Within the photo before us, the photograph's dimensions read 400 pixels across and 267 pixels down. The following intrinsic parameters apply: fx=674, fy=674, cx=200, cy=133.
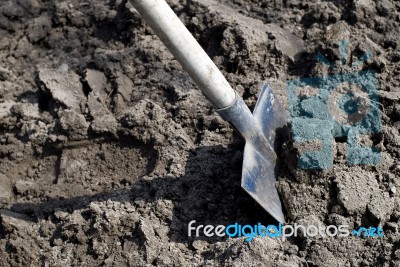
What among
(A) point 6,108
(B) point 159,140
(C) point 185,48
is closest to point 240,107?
(C) point 185,48

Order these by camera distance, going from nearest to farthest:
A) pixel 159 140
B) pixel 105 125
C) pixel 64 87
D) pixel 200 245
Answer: pixel 200 245
pixel 159 140
pixel 105 125
pixel 64 87

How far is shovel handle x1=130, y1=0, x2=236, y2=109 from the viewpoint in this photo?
292 cm

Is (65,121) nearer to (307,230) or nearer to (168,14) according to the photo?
(168,14)

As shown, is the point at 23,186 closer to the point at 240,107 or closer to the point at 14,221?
the point at 14,221

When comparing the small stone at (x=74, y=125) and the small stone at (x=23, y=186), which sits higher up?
the small stone at (x=74, y=125)

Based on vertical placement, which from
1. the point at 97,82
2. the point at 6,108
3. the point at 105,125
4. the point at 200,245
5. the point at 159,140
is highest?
the point at 97,82

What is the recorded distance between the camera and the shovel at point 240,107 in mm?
2971

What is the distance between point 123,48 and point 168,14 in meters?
1.37

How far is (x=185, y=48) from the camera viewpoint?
10.00 feet

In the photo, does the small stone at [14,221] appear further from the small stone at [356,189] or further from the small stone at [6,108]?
the small stone at [356,189]

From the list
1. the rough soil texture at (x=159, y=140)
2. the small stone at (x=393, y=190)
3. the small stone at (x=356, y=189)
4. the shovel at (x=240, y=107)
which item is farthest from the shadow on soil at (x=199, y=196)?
the small stone at (x=393, y=190)

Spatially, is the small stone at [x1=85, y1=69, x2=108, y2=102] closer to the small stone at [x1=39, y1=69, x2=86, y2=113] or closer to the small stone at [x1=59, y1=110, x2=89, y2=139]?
the small stone at [x1=39, y1=69, x2=86, y2=113]

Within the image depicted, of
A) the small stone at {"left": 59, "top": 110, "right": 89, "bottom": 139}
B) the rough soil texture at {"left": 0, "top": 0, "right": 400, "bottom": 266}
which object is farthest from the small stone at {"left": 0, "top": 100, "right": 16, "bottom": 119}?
the small stone at {"left": 59, "top": 110, "right": 89, "bottom": 139}

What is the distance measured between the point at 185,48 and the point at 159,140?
29.4 inches
